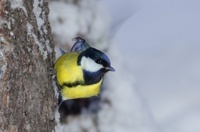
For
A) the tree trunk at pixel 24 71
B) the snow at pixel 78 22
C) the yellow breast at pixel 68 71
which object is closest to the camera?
the tree trunk at pixel 24 71

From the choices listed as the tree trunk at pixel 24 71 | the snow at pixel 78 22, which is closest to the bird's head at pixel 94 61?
the tree trunk at pixel 24 71

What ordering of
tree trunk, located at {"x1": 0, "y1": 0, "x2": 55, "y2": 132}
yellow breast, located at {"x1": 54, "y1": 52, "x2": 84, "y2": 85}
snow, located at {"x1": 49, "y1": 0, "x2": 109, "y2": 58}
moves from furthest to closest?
snow, located at {"x1": 49, "y1": 0, "x2": 109, "y2": 58}
yellow breast, located at {"x1": 54, "y1": 52, "x2": 84, "y2": 85}
tree trunk, located at {"x1": 0, "y1": 0, "x2": 55, "y2": 132}

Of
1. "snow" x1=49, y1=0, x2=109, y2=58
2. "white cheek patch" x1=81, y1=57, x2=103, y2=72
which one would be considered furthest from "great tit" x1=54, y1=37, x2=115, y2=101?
"snow" x1=49, y1=0, x2=109, y2=58

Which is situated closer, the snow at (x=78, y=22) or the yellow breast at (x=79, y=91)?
the yellow breast at (x=79, y=91)

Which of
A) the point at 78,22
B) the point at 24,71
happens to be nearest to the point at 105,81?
the point at 78,22

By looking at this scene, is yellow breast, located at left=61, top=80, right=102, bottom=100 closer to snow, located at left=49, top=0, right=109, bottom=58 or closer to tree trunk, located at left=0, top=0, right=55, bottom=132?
tree trunk, located at left=0, top=0, right=55, bottom=132

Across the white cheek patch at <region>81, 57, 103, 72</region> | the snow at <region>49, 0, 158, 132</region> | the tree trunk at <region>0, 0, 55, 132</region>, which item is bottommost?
the tree trunk at <region>0, 0, 55, 132</region>

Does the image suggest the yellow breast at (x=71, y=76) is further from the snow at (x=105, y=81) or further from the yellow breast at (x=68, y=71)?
the snow at (x=105, y=81)
